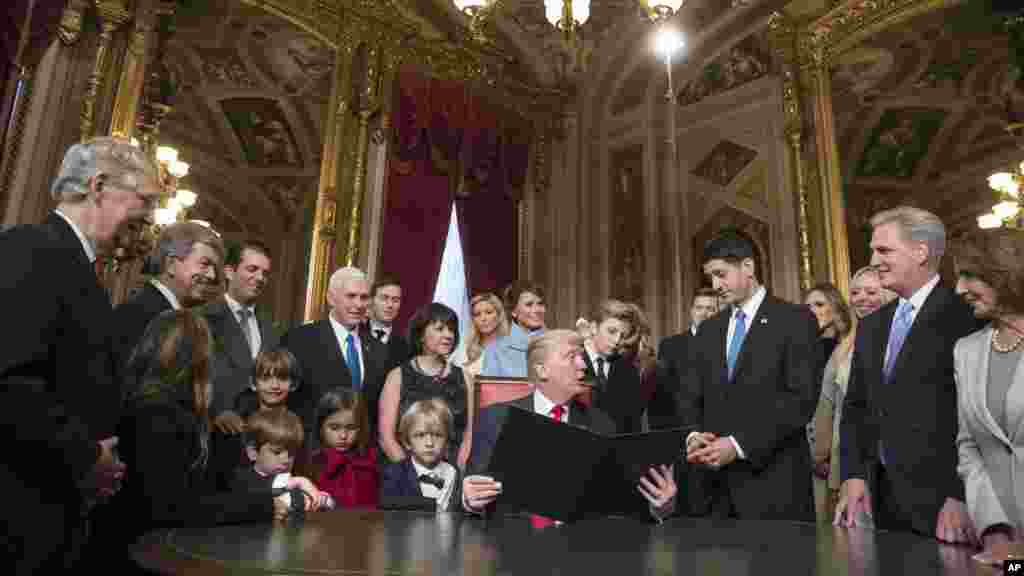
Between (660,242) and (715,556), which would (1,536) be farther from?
(660,242)

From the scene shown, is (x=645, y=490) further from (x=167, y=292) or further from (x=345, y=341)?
(x=345, y=341)

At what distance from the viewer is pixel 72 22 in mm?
6785

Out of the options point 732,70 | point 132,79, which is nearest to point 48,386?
point 132,79

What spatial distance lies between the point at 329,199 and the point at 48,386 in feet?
20.9

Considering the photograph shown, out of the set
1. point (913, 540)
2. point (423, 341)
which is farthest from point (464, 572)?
point (423, 341)

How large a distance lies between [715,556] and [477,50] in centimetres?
904

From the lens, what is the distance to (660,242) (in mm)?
9711

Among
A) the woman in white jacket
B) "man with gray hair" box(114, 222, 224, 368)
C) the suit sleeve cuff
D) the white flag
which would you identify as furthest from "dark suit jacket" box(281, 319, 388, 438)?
the white flag

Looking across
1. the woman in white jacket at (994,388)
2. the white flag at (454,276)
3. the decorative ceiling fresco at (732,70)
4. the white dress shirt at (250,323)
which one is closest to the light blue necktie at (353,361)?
the white dress shirt at (250,323)

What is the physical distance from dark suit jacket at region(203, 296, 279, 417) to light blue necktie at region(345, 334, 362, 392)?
16.8 inches

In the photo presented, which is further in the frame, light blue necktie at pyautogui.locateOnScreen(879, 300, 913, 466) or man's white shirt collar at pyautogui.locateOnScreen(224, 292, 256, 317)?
man's white shirt collar at pyautogui.locateOnScreen(224, 292, 256, 317)

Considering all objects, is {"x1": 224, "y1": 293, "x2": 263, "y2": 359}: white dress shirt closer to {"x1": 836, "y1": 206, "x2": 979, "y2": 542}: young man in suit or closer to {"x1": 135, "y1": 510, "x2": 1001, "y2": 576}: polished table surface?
{"x1": 135, "y1": 510, "x2": 1001, "y2": 576}: polished table surface

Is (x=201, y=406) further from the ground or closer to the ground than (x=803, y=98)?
closer to the ground

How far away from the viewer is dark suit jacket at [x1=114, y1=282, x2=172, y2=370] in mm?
2688
